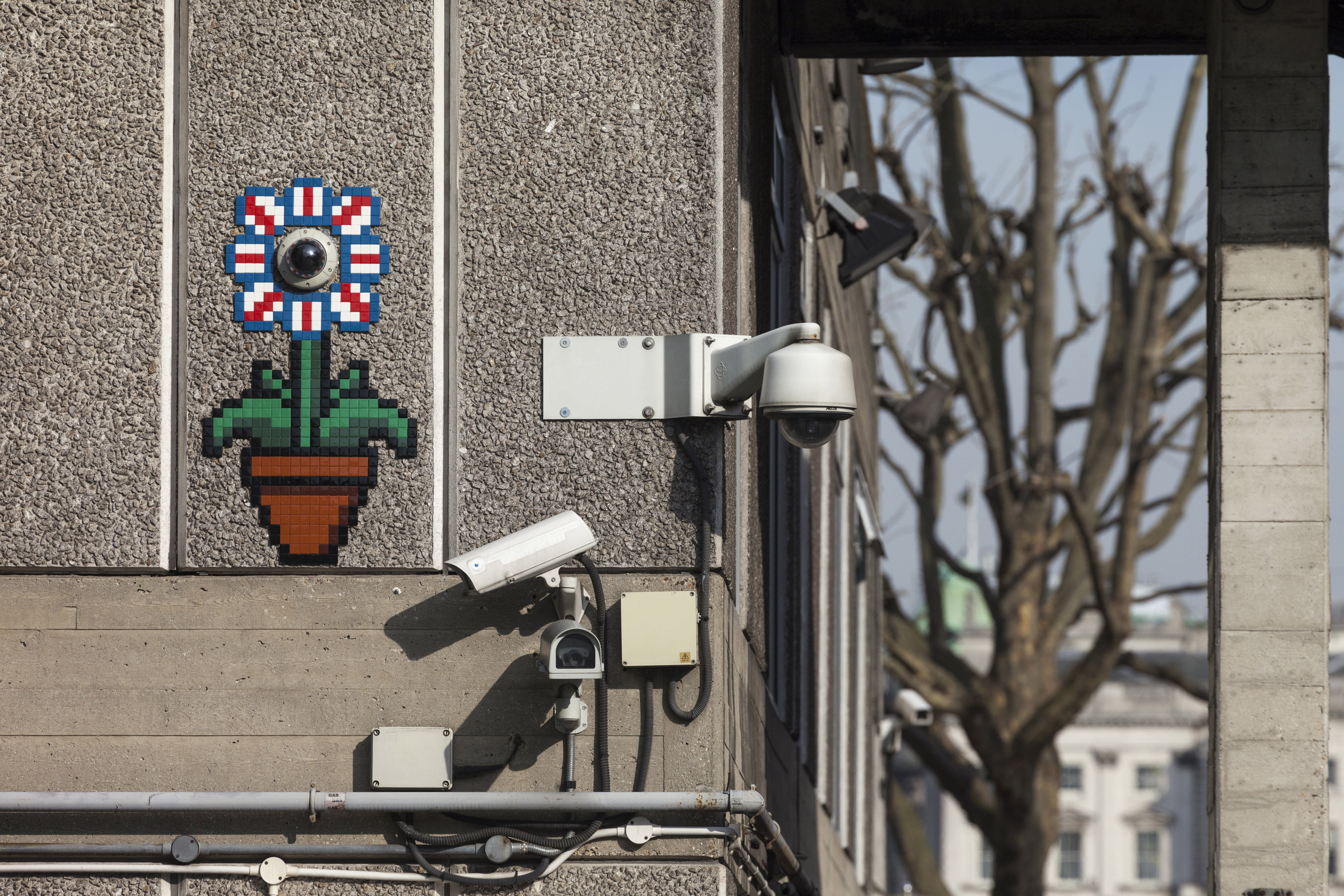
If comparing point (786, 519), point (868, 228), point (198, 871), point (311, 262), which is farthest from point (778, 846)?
point (868, 228)

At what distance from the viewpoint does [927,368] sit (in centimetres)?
1666

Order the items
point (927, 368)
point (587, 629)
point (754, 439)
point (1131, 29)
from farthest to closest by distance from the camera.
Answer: point (927, 368) < point (1131, 29) < point (754, 439) < point (587, 629)

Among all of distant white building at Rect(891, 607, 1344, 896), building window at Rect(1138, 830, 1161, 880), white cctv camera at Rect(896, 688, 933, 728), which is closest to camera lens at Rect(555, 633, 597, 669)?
white cctv camera at Rect(896, 688, 933, 728)

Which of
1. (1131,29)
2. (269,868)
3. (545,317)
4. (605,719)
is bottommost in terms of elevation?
(269,868)

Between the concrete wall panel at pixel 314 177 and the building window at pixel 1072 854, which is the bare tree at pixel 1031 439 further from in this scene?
the building window at pixel 1072 854

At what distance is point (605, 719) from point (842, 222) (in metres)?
4.13

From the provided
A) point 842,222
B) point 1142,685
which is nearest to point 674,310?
point 842,222

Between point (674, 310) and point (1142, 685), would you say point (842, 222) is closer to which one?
point (674, 310)

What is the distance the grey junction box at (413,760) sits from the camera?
14.2 ft

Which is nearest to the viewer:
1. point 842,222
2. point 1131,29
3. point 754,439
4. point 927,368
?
point 754,439

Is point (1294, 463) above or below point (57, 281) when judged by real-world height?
below

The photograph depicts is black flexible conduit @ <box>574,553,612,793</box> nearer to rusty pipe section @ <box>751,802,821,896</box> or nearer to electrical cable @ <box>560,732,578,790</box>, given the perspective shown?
electrical cable @ <box>560,732,578,790</box>

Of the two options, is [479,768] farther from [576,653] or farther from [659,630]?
[659,630]

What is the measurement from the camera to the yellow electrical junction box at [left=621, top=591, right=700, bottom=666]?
14.3 feet
